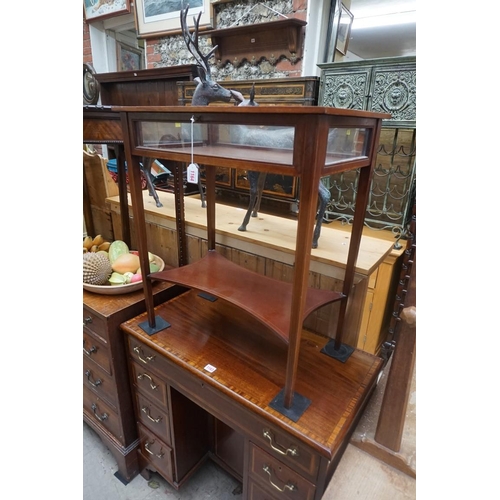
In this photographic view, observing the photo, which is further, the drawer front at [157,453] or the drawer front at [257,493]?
the drawer front at [157,453]

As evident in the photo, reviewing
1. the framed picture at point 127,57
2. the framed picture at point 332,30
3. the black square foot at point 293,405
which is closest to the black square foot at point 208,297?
the black square foot at point 293,405

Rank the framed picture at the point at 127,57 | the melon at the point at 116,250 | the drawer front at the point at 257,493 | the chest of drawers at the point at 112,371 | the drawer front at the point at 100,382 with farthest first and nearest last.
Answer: the framed picture at the point at 127,57 < the melon at the point at 116,250 < the drawer front at the point at 100,382 < the chest of drawers at the point at 112,371 < the drawer front at the point at 257,493

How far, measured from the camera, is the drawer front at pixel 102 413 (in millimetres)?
1299

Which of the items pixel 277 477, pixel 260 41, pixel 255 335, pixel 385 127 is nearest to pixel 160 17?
pixel 260 41

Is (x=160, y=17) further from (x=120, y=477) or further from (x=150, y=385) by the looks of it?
(x=120, y=477)

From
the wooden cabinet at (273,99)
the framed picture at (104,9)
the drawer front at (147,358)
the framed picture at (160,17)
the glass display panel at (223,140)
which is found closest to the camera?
the glass display panel at (223,140)

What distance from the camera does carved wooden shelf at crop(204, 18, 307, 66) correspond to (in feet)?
6.57

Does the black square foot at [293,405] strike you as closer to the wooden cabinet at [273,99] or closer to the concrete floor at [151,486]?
the concrete floor at [151,486]

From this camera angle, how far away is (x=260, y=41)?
86.0 inches

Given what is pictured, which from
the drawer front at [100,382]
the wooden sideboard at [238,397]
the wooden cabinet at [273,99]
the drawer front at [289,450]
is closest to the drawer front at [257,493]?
the wooden sideboard at [238,397]

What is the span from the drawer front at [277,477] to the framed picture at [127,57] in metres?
3.87

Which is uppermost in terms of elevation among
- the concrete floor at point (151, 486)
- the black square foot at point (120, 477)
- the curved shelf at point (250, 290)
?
the curved shelf at point (250, 290)

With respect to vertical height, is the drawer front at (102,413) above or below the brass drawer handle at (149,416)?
below

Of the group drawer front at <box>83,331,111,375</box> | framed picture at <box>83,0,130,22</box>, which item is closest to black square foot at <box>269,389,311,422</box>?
drawer front at <box>83,331,111,375</box>
